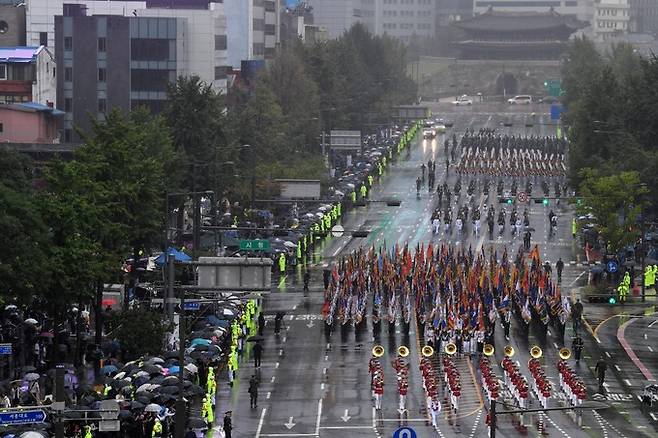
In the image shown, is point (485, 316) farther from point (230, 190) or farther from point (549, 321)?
point (230, 190)

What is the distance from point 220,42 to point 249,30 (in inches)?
1114

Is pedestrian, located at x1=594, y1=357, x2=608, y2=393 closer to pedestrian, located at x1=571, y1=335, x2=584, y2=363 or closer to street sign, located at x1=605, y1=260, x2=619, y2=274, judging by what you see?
pedestrian, located at x1=571, y1=335, x2=584, y2=363

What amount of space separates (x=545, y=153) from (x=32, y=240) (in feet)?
346

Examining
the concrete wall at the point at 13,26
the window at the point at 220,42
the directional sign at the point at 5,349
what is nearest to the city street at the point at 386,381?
the directional sign at the point at 5,349

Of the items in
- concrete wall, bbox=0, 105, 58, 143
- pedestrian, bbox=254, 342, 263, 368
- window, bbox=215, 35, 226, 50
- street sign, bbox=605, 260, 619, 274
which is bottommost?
pedestrian, bbox=254, 342, 263, 368

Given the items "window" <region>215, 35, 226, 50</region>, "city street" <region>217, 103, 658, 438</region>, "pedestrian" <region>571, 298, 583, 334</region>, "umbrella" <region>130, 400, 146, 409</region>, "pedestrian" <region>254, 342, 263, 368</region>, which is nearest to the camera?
"umbrella" <region>130, 400, 146, 409</region>

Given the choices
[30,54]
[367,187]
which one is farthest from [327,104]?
[30,54]

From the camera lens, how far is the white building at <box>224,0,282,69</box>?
180m

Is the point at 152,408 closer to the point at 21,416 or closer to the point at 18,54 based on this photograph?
the point at 21,416

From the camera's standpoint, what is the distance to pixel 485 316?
249 feet

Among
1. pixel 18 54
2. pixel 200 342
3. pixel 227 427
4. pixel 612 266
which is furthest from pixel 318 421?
pixel 18 54

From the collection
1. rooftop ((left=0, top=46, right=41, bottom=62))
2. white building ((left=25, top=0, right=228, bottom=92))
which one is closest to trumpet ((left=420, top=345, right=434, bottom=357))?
rooftop ((left=0, top=46, right=41, bottom=62))

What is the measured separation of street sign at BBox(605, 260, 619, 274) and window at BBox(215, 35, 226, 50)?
219 ft

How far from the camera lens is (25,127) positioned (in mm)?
120625
